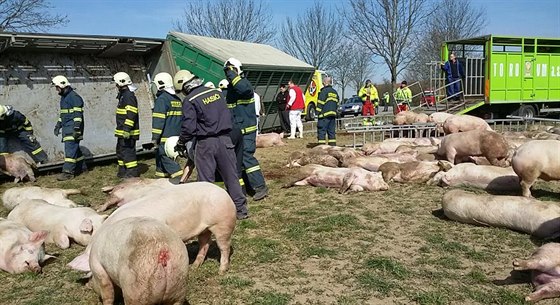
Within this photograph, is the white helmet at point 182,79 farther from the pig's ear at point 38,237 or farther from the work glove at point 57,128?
the work glove at point 57,128

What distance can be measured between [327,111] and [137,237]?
35.0ft

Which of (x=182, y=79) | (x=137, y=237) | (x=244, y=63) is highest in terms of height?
(x=244, y=63)

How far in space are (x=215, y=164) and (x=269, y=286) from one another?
2.31m

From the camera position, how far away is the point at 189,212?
5.03m

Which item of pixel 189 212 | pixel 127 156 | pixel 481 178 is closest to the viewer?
pixel 189 212

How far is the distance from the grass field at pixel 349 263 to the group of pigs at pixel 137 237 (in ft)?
0.87

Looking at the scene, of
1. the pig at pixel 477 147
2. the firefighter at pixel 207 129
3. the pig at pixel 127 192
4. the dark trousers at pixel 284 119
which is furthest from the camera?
the dark trousers at pixel 284 119

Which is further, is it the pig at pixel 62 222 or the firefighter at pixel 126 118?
the firefighter at pixel 126 118

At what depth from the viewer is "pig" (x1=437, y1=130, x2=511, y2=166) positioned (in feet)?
31.8

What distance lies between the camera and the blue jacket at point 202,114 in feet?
21.9

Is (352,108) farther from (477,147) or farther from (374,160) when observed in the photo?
(477,147)

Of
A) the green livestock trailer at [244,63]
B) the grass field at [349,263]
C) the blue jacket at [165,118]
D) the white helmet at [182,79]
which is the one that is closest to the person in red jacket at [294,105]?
the green livestock trailer at [244,63]

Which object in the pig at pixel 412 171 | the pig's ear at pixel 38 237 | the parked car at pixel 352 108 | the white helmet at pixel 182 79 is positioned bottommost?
the parked car at pixel 352 108

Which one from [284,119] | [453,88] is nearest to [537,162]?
[453,88]
